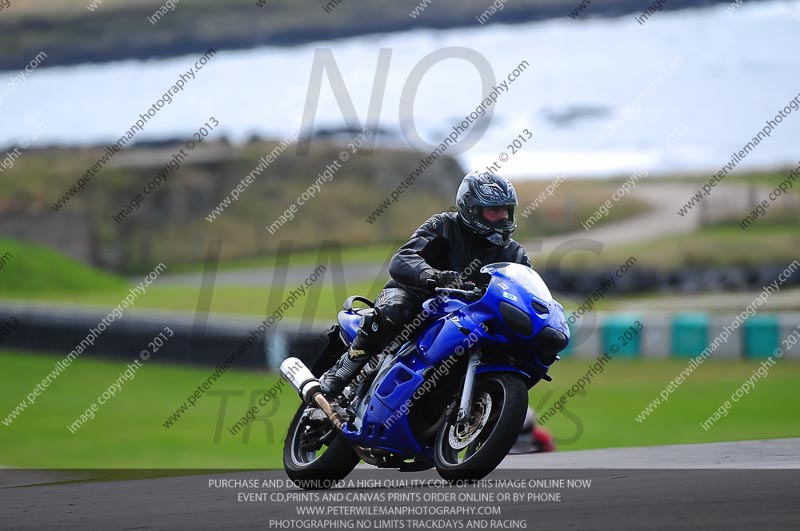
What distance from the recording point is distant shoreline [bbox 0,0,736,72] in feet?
107

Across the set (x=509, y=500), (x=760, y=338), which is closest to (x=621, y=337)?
(x=760, y=338)

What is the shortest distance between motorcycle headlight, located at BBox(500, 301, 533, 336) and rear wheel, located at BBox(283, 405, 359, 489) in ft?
4.90

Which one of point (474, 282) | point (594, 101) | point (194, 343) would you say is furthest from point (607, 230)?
point (474, 282)

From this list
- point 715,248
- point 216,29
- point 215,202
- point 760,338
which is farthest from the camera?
point 215,202

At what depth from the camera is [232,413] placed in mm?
17531

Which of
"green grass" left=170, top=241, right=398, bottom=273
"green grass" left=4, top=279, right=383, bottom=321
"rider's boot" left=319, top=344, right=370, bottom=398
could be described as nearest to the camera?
"rider's boot" left=319, top=344, right=370, bottom=398

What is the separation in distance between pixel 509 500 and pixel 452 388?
1145 millimetres

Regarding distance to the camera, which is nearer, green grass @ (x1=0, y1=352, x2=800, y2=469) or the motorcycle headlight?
the motorcycle headlight

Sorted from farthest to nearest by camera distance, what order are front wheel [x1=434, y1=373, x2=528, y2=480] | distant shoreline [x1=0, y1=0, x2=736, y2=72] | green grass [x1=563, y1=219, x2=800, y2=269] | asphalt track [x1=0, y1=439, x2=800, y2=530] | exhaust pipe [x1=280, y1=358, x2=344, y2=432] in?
distant shoreline [x1=0, y1=0, x2=736, y2=72], green grass [x1=563, y1=219, x2=800, y2=269], exhaust pipe [x1=280, y1=358, x2=344, y2=432], front wheel [x1=434, y1=373, x2=528, y2=480], asphalt track [x1=0, y1=439, x2=800, y2=530]

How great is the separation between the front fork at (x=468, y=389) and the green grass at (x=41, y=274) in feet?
68.9

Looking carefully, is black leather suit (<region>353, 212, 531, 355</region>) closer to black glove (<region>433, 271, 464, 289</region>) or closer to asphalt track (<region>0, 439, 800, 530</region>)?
black glove (<region>433, 271, 464, 289</region>)

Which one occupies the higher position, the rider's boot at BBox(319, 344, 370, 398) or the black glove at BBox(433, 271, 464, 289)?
the black glove at BBox(433, 271, 464, 289)

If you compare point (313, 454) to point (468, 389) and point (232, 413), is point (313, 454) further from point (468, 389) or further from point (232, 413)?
point (232, 413)

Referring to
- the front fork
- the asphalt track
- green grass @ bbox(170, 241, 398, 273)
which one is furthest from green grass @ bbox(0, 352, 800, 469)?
green grass @ bbox(170, 241, 398, 273)
